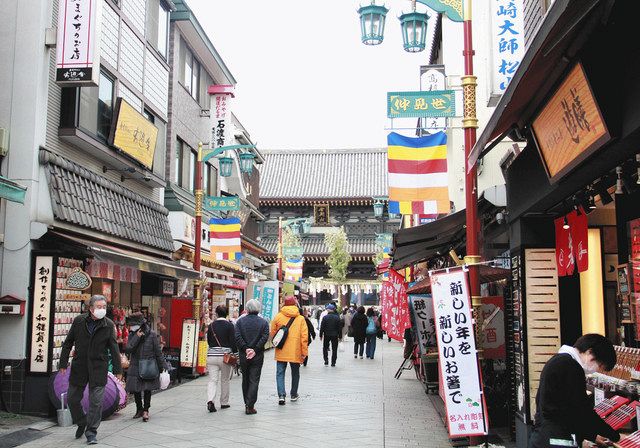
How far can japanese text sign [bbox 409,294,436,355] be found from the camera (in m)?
15.0

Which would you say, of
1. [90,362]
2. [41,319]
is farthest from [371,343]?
[90,362]

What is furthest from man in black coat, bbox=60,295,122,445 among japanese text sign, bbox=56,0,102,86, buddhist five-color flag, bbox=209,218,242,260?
buddhist five-color flag, bbox=209,218,242,260

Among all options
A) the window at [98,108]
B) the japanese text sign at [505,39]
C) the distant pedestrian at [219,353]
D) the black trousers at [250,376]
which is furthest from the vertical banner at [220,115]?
the black trousers at [250,376]

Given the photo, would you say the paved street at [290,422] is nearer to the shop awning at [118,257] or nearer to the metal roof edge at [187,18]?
the shop awning at [118,257]

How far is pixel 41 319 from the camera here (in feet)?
40.4

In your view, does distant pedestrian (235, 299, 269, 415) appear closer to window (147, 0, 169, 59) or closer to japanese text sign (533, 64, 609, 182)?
japanese text sign (533, 64, 609, 182)

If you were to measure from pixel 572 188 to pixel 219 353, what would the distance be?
7.58 metres

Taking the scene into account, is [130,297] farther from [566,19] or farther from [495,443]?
[566,19]

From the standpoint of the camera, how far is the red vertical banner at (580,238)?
8.45 m

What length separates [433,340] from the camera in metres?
15.4

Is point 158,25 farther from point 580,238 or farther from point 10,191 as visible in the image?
point 580,238

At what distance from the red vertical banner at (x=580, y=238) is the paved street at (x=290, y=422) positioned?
11.5ft

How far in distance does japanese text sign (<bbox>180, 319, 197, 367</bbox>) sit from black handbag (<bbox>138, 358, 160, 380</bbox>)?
605cm

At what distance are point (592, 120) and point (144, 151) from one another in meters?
13.4
